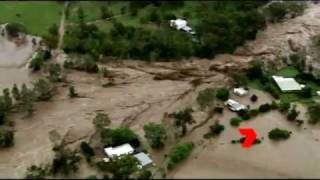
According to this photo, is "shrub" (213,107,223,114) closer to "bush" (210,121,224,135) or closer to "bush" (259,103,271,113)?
"bush" (210,121,224,135)

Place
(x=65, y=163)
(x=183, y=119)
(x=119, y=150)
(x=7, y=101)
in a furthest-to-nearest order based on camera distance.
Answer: (x=7, y=101) → (x=183, y=119) → (x=119, y=150) → (x=65, y=163)

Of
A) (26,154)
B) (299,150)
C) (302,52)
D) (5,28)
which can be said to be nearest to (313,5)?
(302,52)

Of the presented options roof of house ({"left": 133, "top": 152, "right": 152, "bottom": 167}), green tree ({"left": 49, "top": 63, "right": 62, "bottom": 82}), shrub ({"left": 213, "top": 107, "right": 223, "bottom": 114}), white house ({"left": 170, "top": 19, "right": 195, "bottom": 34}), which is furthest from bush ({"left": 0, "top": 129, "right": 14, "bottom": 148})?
white house ({"left": 170, "top": 19, "right": 195, "bottom": 34})

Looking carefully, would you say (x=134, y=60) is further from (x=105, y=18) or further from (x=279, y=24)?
(x=279, y=24)

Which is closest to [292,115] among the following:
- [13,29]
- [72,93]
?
[72,93]

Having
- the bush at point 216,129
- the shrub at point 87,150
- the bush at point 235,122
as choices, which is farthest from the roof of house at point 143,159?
the bush at point 235,122

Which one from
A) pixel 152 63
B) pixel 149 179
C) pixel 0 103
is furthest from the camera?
pixel 152 63

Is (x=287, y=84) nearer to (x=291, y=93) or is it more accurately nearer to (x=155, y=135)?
(x=291, y=93)
